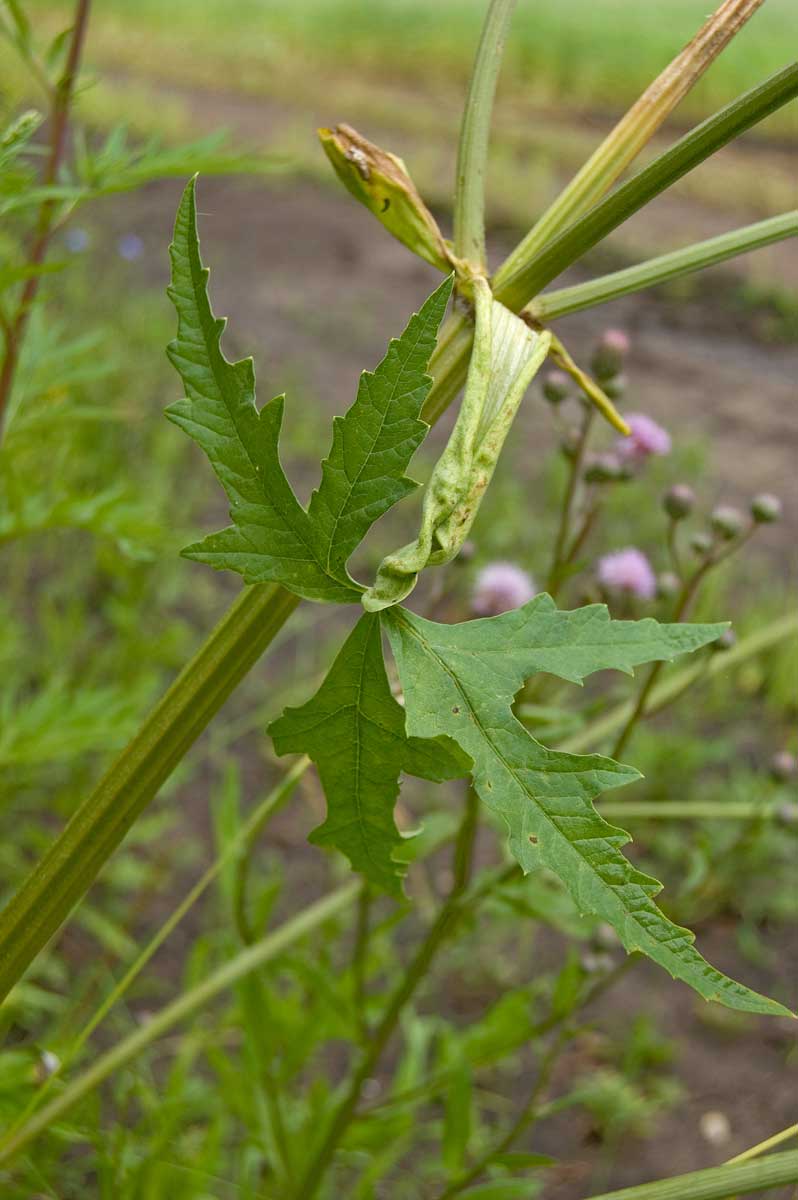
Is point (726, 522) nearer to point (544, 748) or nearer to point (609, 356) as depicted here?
point (609, 356)

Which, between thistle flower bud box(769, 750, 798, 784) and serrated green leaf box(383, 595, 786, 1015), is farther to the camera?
thistle flower bud box(769, 750, 798, 784)

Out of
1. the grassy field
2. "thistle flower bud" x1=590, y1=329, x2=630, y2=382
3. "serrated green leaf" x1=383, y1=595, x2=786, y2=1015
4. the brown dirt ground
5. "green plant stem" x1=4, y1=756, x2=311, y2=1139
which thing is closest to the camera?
"serrated green leaf" x1=383, y1=595, x2=786, y2=1015

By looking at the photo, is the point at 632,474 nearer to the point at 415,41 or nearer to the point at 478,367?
the point at 478,367

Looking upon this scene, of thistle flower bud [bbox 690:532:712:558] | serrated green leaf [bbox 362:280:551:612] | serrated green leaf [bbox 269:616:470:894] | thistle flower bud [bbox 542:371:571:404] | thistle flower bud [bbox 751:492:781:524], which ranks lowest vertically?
thistle flower bud [bbox 751:492:781:524]

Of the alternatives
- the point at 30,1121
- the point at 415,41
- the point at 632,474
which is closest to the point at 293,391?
the point at 632,474

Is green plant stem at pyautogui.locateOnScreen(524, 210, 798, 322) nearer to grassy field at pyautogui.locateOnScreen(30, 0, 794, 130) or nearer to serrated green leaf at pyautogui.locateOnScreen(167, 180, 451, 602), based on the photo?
serrated green leaf at pyautogui.locateOnScreen(167, 180, 451, 602)

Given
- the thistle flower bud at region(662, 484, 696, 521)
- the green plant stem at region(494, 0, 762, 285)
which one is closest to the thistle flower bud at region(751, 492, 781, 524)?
the thistle flower bud at region(662, 484, 696, 521)
